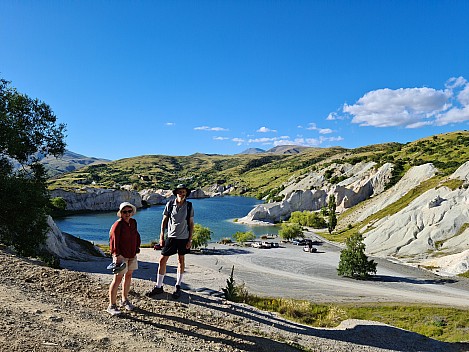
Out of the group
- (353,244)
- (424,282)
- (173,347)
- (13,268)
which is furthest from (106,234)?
(173,347)

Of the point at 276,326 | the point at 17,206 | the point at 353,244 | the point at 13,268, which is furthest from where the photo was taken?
the point at 353,244

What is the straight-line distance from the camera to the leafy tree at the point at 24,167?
1883cm

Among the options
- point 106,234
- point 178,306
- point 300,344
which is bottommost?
point 106,234

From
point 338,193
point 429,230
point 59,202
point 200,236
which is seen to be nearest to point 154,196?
point 59,202

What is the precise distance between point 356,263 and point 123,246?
39335 millimetres

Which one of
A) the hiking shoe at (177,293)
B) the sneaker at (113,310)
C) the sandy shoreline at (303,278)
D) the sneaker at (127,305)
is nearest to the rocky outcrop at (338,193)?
the sandy shoreline at (303,278)

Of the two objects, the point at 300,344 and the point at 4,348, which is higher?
the point at 4,348

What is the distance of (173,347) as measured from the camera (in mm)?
7941

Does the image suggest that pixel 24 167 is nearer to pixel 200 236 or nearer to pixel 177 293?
pixel 177 293

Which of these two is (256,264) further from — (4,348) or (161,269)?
(4,348)

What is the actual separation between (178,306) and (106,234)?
272 feet

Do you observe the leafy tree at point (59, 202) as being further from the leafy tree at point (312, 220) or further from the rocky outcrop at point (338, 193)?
the leafy tree at point (312, 220)

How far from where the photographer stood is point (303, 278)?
4144cm

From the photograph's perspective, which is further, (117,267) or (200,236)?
(200,236)
